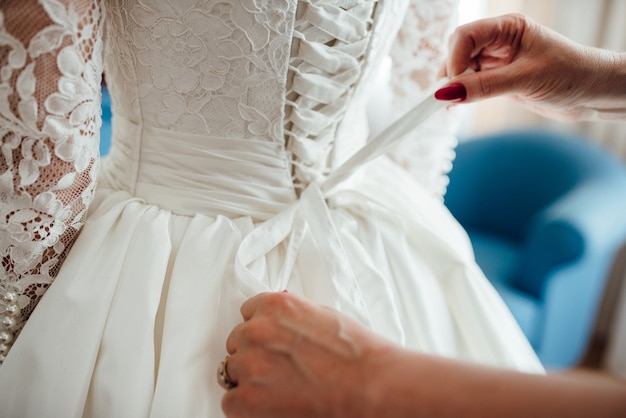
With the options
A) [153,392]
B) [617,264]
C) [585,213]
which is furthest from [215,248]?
[617,264]

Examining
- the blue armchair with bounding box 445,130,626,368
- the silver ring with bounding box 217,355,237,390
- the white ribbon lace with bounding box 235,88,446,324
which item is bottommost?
the blue armchair with bounding box 445,130,626,368

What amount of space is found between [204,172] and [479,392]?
42 centimetres

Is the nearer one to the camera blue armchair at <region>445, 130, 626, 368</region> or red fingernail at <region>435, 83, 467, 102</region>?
red fingernail at <region>435, 83, 467, 102</region>

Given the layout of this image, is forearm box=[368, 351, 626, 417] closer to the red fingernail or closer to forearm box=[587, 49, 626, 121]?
the red fingernail

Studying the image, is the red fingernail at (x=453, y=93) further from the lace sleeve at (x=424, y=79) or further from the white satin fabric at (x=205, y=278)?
the lace sleeve at (x=424, y=79)

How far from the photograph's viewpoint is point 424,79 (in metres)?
1.00

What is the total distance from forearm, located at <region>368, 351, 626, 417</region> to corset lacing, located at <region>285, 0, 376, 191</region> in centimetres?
33

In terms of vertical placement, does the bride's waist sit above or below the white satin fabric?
above

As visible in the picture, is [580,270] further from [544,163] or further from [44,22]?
[44,22]

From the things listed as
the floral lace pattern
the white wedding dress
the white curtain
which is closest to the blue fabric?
the white wedding dress

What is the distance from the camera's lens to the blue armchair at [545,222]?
1574 mm

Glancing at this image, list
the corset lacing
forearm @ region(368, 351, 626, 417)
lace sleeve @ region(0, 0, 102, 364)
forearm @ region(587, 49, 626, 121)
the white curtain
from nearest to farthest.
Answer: forearm @ region(368, 351, 626, 417) < lace sleeve @ region(0, 0, 102, 364) < the corset lacing < forearm @ region(587, 49, 626, 121) < the white curtain

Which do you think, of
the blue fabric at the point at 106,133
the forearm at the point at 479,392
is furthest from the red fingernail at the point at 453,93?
the blue fabric at the point at 106,133

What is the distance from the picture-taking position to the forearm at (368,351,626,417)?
0.42 meters
